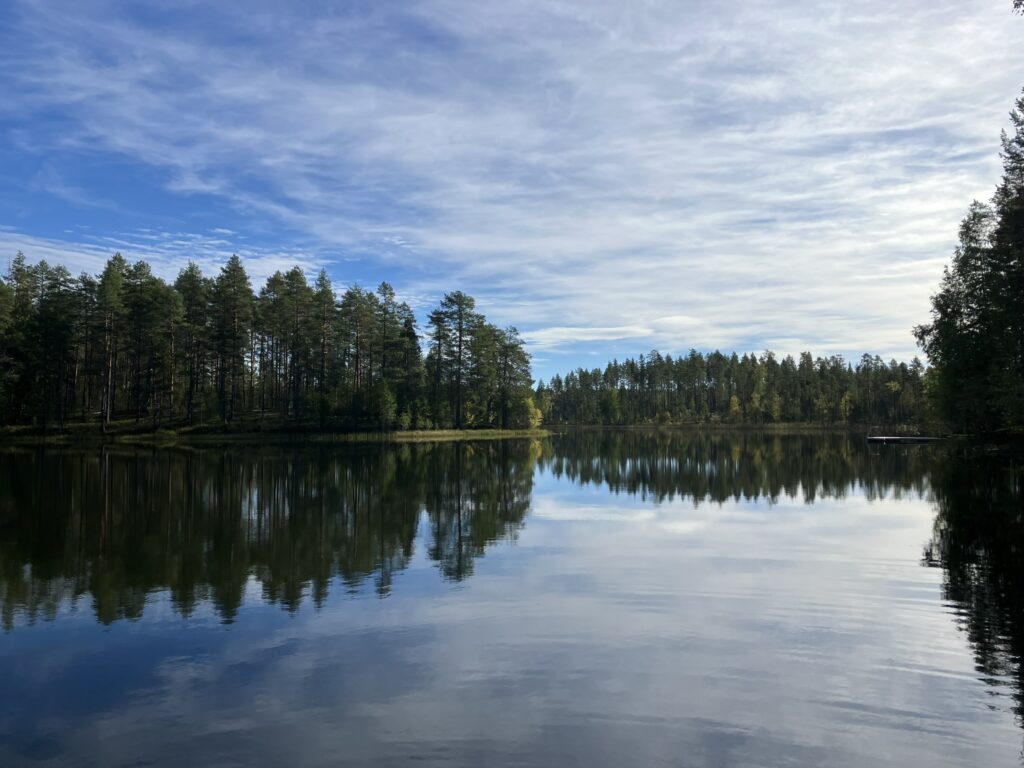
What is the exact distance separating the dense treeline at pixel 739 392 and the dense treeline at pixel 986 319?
345 ft

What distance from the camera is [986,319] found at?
1694 inches

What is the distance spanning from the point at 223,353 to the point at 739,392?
5471 inches

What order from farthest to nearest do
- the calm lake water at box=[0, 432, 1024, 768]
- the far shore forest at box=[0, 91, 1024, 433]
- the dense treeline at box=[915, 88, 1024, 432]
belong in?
1. the far shore forest at box=[0, 91, 1024, 433]
2. the dense treeline at box=[915, 88, 1024, 432]
3. the calm lake water at box=[0, 432, 1024, 768]

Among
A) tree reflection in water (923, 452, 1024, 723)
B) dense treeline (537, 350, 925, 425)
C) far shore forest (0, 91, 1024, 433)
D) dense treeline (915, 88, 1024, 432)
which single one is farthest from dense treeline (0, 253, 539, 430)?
dense treeline (537, 350, 925, 425)

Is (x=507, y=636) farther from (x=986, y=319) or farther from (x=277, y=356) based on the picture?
(x=277, y=356)

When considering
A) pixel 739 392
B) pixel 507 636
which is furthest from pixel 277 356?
pixel 739 392

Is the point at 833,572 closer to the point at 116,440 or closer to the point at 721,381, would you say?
the point at 116,440

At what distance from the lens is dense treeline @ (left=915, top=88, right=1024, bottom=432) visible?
1350 inches

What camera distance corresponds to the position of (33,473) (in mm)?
35625

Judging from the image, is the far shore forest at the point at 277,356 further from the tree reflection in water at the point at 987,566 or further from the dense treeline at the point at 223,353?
the tree reflection in water at the point at 987,566

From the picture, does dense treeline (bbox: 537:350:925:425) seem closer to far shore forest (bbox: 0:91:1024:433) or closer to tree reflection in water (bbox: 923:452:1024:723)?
far shore forest (bbox: 0:91:1024:433)

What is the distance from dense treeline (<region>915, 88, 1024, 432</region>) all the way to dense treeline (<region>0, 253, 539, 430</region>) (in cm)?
5149

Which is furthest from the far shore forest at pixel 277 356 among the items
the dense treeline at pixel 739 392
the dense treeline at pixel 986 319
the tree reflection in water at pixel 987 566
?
the dense treeline at pixel 739 392

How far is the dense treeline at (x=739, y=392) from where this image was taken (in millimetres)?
155250
